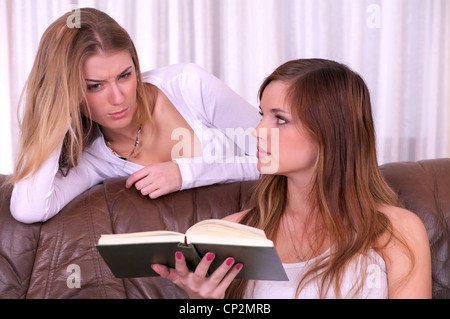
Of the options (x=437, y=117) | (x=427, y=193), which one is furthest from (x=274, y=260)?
(x=437, y=117)

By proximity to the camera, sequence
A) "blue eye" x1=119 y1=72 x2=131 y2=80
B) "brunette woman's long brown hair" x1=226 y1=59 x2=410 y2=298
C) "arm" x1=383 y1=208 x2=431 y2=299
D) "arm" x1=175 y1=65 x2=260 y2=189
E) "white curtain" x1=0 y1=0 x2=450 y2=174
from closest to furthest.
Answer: "arm" x1=383 y1=208 x2=431 y2=299
"brunette woman's long brown hair" x1=226 y1=59 x2=410 y2=298
"blue eye" x1=119 y1=72 x2=131 y2=80
"arm" x1=175 y1=65 x2=260 y2=189
"white curtain" x1=0 y1=0 x2=450 y2=174

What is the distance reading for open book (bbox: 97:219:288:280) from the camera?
1325 millimetres

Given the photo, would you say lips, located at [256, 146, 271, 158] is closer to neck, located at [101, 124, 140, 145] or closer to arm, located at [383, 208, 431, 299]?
arm, located at [383, 208, 431, 299]

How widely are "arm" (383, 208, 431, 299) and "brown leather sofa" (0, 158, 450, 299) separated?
0.46 meters

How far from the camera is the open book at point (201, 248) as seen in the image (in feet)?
4.35

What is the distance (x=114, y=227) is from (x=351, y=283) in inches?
37.6

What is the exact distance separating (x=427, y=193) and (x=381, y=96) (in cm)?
181

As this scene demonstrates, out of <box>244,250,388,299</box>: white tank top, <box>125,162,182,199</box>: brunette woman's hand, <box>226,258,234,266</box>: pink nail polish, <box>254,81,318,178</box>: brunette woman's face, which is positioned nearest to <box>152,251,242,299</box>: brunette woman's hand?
<box>226,258,234,266</box>: pink nail polish

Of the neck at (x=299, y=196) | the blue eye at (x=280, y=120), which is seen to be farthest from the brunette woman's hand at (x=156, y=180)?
the blue eye at (x=280, y=120)

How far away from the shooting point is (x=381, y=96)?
3.80 m

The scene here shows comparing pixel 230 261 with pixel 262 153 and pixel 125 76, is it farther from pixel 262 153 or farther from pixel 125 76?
pixel 125 76

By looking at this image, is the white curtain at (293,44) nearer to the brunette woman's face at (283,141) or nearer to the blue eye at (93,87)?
the blue eye at (93,87)

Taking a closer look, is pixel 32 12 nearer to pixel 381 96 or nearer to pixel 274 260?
pixel 381 96

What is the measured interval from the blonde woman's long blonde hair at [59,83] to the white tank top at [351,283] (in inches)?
38.6
